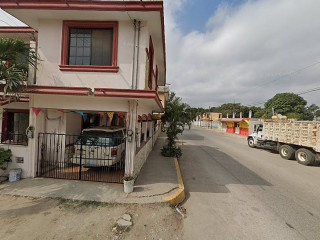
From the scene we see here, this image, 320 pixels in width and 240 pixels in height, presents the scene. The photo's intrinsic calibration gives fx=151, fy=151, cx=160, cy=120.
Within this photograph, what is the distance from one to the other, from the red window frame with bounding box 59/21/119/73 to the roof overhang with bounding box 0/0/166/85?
149mm

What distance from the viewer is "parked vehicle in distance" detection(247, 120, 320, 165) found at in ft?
29.7

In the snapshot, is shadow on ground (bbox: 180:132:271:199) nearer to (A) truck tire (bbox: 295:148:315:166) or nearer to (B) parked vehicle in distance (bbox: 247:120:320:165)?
(A) truck tire (bbox: 295:148:315:166)

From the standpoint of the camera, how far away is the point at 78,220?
3465mm

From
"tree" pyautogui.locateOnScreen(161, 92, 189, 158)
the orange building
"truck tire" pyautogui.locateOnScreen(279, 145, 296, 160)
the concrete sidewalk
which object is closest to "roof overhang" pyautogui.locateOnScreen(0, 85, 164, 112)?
the concrete sidewalk

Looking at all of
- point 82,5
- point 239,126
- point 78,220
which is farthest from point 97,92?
point 239,126

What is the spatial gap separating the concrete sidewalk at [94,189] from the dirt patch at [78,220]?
0.64 ft

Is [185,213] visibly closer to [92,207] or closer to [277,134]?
[92,207]

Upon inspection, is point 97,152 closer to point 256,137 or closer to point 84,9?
point 84,9

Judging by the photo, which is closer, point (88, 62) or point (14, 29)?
point (88, 62)

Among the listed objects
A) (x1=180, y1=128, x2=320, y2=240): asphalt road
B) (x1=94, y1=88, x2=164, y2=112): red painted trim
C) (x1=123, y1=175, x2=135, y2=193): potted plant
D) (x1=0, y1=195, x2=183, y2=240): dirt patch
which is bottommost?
(x1=180, y1=128, x2=320, y2=240): asphalt road

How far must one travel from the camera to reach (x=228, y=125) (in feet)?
108

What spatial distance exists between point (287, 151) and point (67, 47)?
1418cm

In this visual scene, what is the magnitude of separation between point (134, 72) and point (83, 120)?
4.70m

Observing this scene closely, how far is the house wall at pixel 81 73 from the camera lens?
496 cm
